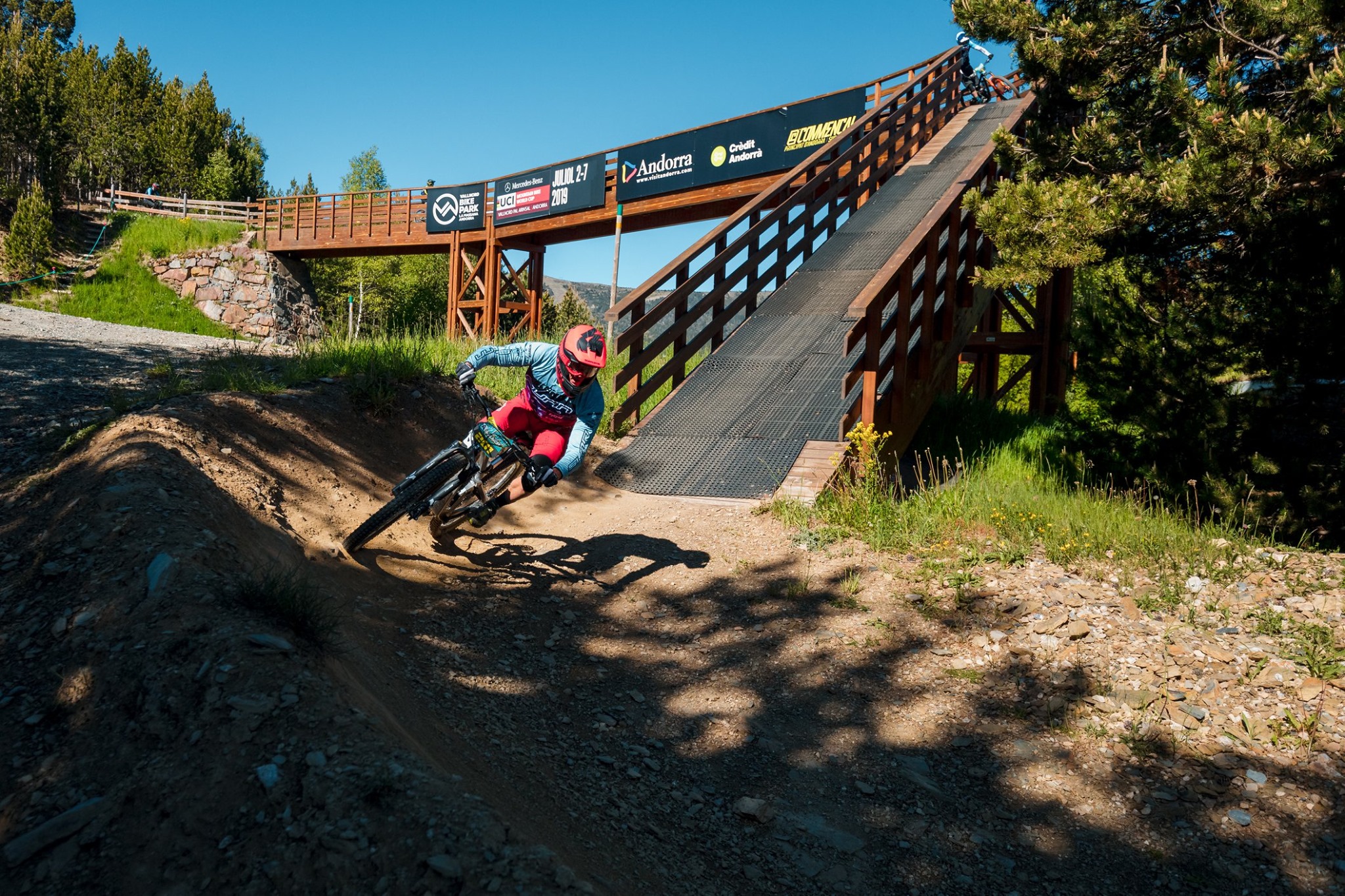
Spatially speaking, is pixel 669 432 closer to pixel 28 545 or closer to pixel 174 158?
pixel 28 545

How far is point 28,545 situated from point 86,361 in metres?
5.68

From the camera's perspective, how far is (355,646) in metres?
4.10

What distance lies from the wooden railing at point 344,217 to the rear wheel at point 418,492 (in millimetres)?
17392

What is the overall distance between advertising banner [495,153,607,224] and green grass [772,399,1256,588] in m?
15.0

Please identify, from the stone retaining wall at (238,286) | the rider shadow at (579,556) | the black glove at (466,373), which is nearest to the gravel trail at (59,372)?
the black glove at (466,373)

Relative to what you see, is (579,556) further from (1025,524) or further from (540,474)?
(1025,524)

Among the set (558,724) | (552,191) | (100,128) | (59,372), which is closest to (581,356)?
(558,724)

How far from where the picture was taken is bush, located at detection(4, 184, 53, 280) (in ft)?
100

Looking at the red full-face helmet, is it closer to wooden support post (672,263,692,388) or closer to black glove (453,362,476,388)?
black glove (453,362,476,388)

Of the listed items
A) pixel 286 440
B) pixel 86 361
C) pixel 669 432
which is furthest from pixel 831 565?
pixel 86 361

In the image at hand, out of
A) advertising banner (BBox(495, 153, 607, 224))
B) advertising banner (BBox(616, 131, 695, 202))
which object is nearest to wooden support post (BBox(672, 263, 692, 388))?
advertising banner (BBox(616, 131, 695, 202))

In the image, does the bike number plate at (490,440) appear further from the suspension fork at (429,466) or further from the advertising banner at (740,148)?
the advertising banner at (740,148)

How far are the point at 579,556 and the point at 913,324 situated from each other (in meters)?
4.19

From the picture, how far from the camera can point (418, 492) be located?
5.55 m
